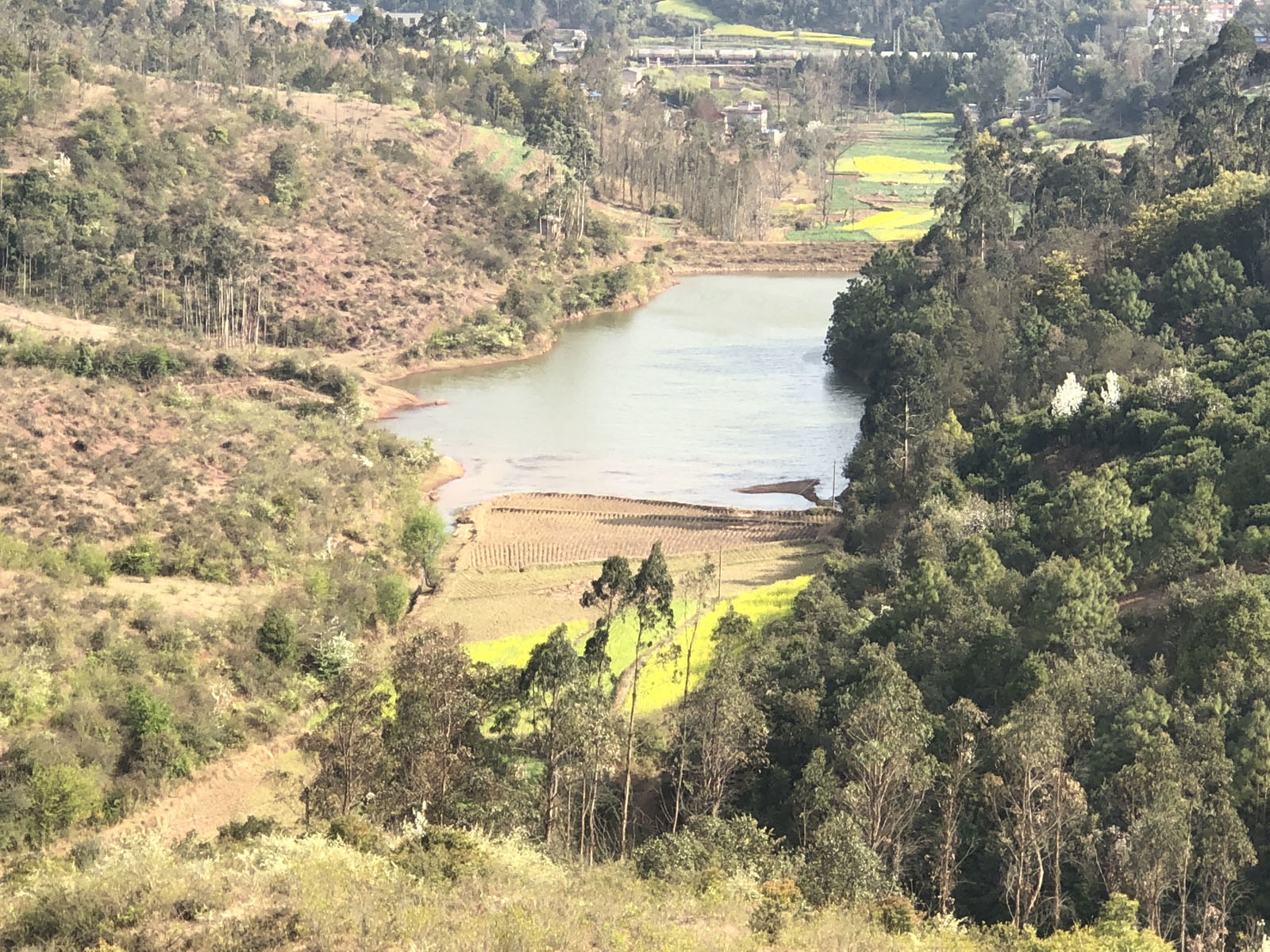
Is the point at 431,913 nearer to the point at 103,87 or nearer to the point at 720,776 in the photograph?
the point at 720,776

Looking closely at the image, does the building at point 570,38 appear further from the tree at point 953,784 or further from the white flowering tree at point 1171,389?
the tree at point 953,784

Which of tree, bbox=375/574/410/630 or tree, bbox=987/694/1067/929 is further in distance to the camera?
tree, bbox=375/574/410/630

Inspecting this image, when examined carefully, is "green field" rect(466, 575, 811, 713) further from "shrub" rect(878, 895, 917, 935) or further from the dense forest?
"shrub" rect(878, 895, 917, 935)

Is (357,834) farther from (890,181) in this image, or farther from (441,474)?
(890,181)

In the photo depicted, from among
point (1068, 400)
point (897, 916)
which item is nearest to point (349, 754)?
point (897, 916)

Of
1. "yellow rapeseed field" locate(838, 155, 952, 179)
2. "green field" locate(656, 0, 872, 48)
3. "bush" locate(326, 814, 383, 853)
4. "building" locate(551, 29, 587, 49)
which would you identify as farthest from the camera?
"green field" locate(656, 0, 872, 48)

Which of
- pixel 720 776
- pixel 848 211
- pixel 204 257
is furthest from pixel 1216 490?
pixel 848 211

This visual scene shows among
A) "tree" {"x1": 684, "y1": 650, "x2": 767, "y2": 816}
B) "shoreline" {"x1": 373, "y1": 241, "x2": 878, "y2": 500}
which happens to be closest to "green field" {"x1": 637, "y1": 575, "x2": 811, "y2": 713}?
"tree" {"x1": 684, "y1": 650, "x2": 767, "y2": 816}

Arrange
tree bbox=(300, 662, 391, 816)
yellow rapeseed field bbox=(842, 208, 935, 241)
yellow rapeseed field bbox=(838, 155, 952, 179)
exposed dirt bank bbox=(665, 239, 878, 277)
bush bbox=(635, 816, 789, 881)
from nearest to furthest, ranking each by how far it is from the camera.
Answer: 1. bush bbox=(635, 816, 789, 881)
2. tree bbox=(300, 662, 391, 816)
3. exposed dirt bank bbox=(665, 239, 878, 277)
4. yellow rapeseed field bbox=(842, 208, 935, 241)
5. yellow rapeseed field bbox=(838, 155, 952, 179)
